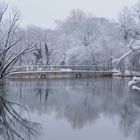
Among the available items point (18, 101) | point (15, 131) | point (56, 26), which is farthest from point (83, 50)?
point (15, 131)

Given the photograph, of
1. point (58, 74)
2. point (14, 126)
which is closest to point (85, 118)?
point (14, 126)

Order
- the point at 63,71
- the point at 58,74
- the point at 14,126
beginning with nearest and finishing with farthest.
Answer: the point at 14,126
the point at 58,74
the point at 63,71

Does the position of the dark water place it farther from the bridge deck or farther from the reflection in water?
the bridge deck

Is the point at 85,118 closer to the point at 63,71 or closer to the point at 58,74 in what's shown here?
the point at 58,74

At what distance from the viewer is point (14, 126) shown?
12.4 meters

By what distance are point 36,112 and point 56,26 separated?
54.4m

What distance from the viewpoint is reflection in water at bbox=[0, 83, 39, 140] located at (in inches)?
430

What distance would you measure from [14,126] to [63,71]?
3282 centimetres

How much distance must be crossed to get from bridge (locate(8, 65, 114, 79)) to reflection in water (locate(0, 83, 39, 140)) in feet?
83.8

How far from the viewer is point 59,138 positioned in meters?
10.7

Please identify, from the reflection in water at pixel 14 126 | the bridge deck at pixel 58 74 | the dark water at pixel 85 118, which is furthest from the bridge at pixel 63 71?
the reflection in water at pixel 14 126

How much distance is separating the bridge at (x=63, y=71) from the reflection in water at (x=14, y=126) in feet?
83.8

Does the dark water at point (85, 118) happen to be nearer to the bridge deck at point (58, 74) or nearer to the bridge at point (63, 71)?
the bridge deck at point (58, 74)

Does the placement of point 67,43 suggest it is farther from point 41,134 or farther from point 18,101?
point 41,134
